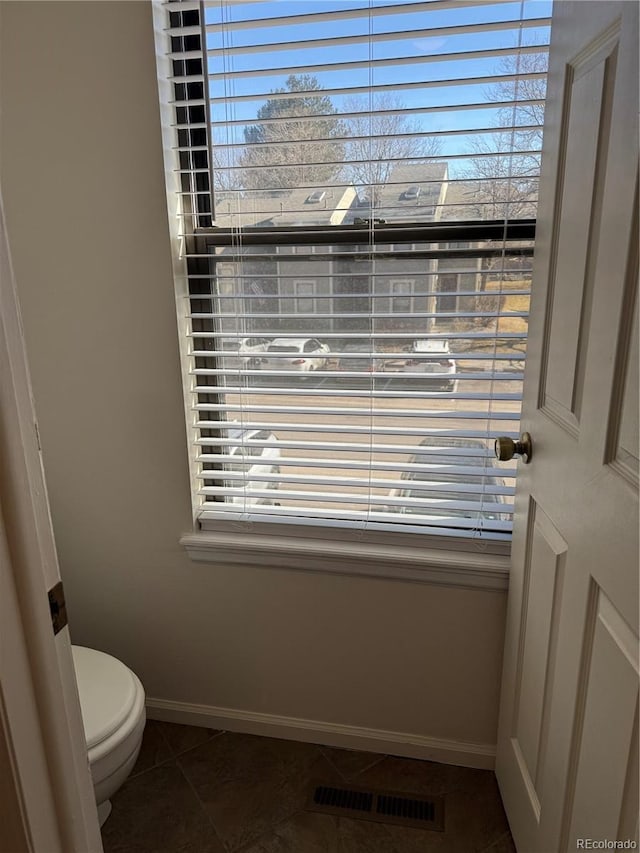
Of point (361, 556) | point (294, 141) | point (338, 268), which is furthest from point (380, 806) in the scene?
point (294, 141)

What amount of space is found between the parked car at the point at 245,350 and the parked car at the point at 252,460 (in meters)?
0.18

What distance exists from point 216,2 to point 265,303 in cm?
71

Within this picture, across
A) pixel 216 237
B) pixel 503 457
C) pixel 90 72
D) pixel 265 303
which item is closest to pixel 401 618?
pixel 503 457

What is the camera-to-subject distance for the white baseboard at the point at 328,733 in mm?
1691

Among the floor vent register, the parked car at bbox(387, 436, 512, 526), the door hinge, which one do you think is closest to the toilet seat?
the floor vent register

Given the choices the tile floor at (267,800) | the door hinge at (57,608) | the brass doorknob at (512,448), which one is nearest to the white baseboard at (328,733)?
the tile floor at (267,800)

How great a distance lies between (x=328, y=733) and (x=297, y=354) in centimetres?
113

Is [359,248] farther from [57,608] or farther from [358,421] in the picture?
[57,608]

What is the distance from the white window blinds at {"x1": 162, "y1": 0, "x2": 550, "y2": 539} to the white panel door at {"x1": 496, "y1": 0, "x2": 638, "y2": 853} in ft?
0.62

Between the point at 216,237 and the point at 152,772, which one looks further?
the point at 152,772

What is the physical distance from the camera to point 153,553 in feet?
5.82

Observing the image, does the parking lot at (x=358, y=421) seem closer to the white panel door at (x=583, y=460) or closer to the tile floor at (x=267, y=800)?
the white panel door at (x=583, y=460)

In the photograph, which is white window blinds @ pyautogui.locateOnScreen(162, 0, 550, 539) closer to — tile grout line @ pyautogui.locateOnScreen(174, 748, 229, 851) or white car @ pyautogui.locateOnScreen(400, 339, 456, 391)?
white car @ pyautogui.locateOnScreen(400, 339, 456, 391)

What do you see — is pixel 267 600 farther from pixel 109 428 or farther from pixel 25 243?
pixel 25 243
